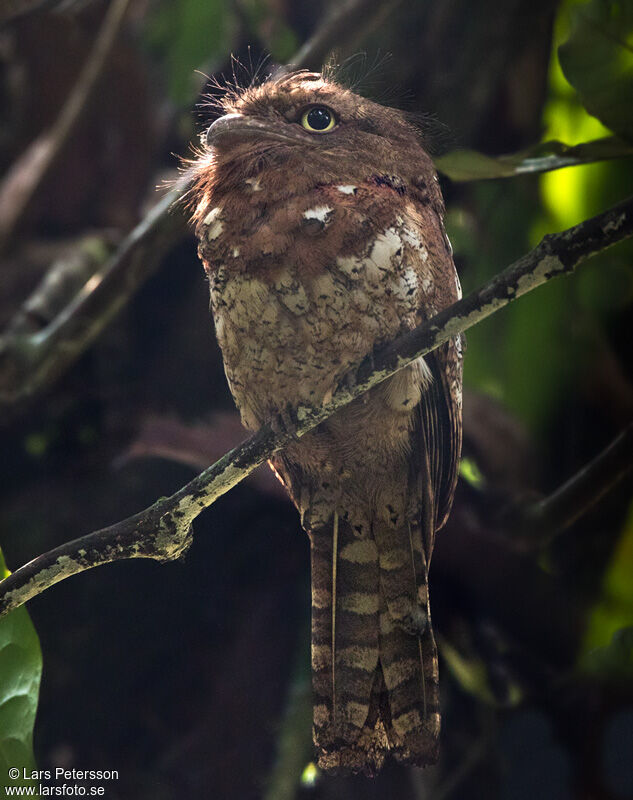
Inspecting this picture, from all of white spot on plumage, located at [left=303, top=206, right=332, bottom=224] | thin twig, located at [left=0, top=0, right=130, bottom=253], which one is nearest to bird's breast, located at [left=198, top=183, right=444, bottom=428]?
white spot on plumage, located at [left=303, top=206, right=332, bottom=224]

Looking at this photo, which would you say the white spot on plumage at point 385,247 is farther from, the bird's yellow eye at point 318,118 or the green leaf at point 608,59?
the green leaf at point 608,59

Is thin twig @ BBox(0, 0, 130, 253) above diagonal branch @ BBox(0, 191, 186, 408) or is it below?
above

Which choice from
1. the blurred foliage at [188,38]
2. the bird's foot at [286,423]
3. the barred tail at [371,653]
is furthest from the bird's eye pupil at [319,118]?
the barred tail at [371,653]

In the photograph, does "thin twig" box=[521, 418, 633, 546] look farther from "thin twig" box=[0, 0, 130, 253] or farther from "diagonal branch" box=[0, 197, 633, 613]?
"thin twig" box=[0, 0, 130, 253]

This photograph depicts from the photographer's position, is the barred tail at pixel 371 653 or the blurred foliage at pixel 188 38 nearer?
the barred tail at pixel 371 653

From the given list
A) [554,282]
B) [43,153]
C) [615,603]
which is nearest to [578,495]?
[615,603]

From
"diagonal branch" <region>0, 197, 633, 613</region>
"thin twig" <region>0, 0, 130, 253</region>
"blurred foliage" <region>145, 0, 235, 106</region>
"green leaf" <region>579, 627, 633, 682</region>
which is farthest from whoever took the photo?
"thin twig" <region>0, 0, 130, 253</region>
